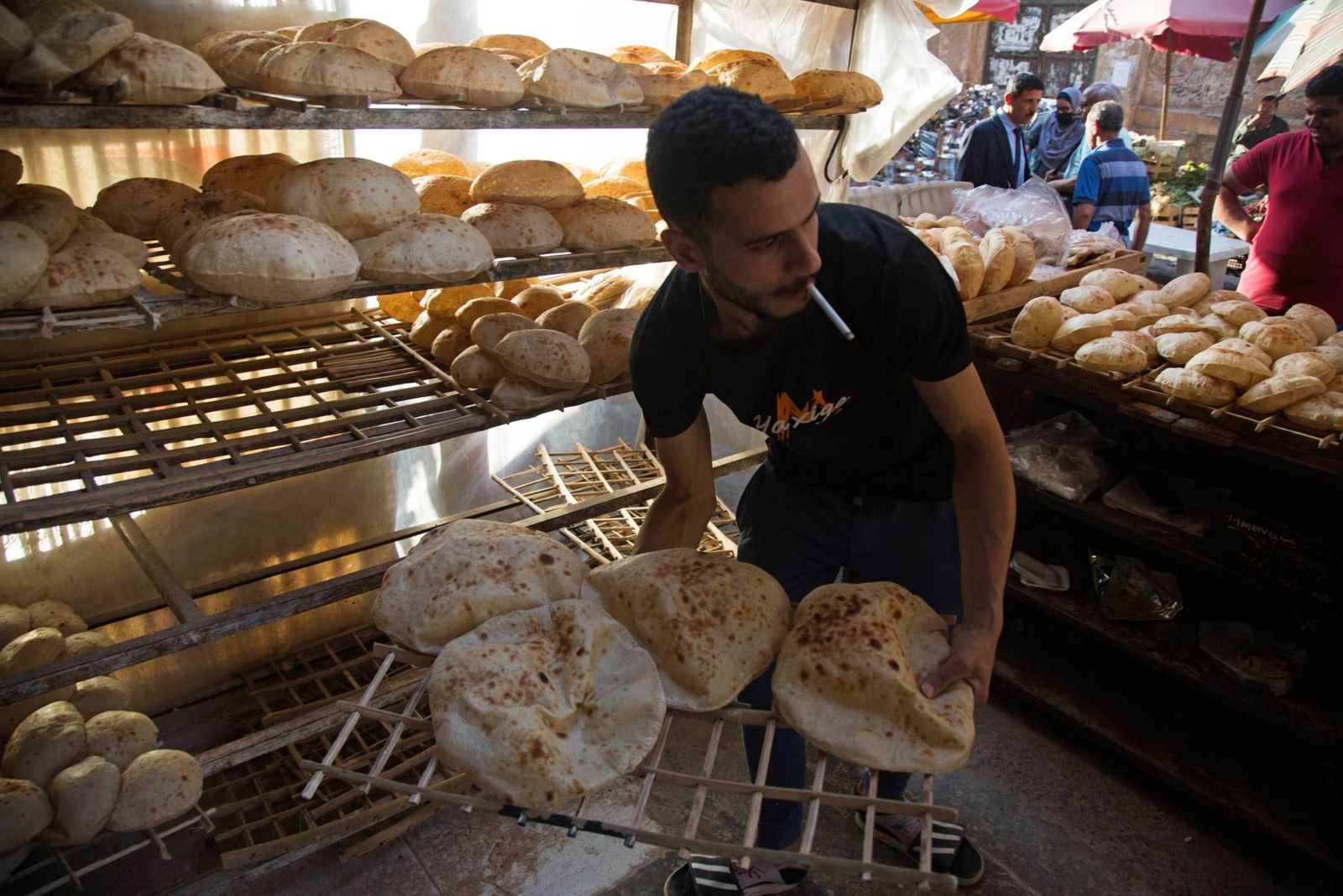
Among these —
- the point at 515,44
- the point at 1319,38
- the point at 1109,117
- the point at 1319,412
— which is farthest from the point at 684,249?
the point at 1109,117

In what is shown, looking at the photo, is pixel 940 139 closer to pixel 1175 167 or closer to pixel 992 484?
pixel 1175 167

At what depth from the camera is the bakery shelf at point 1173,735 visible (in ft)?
8.29

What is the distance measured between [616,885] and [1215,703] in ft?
7.12

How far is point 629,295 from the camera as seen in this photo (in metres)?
3.33

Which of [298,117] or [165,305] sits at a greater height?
[298,117]

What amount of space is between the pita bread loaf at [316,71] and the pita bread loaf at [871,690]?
64.5 inches

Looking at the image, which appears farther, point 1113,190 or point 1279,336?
point 1113,190

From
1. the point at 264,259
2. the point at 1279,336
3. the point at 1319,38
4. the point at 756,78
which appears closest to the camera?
the point at 264,259

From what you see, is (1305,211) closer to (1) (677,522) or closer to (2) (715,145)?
(1) (677,522)

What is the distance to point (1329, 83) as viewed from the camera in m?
3.47

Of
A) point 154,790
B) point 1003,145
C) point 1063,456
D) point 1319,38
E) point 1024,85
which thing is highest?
point 1319,38

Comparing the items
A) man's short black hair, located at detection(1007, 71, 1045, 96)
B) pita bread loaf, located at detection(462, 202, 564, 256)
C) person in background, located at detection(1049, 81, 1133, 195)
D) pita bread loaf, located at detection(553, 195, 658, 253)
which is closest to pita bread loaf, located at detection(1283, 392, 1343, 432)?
pita bread loaf, located at detection(553, 195, 658, 253)

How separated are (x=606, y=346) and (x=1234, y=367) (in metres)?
1.89

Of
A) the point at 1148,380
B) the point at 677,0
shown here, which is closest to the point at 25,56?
the point at 677,0
